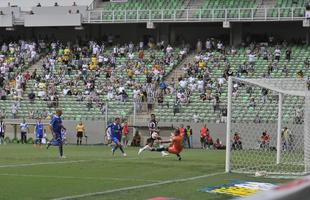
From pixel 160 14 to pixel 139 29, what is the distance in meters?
3.94

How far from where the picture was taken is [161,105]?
1684 inches

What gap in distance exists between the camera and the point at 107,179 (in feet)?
54.7

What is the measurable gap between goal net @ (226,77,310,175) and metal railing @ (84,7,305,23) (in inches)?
411

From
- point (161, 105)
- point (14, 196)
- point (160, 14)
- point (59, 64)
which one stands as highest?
point (160, 14)

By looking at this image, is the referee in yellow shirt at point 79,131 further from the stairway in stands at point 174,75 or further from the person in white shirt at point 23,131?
the person in white shirt at point 23,131

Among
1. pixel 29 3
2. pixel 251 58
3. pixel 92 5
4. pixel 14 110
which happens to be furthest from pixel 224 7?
pixel 29 3

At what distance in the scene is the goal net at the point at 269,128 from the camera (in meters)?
20.1

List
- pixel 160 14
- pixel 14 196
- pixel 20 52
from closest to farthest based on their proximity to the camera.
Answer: pixel 14 196 < pixel 160 14 < pixel 20 52

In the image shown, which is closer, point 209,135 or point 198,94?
point 209,135

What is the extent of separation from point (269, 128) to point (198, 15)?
1736cm

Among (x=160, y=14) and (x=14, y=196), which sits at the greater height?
(x=160, y=14)

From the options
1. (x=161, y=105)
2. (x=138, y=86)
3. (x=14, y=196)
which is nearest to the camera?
(x=14, y=196)

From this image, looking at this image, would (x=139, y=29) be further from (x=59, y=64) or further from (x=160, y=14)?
(x=59, y=64)

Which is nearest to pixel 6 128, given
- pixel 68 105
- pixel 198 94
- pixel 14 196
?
pixel 68 105
